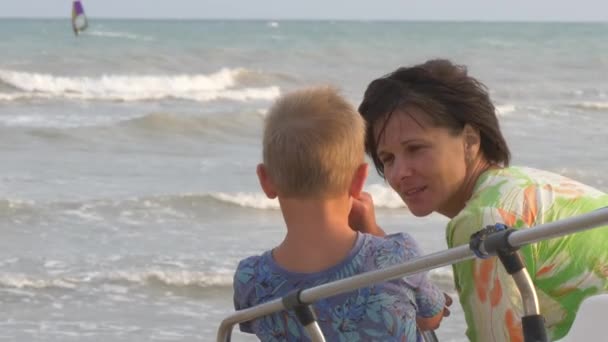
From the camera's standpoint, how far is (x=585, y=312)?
1.91m

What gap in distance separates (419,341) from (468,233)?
1.24ft

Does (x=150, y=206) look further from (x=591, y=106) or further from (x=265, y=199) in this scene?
(x=591, y=106)

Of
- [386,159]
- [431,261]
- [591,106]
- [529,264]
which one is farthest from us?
[591,106]

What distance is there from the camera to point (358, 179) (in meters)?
2.61

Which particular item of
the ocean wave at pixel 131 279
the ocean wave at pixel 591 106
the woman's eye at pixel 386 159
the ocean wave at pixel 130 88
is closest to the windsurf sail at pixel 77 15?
the ocean wave at pixel 130 88

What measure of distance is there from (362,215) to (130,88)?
843 inches

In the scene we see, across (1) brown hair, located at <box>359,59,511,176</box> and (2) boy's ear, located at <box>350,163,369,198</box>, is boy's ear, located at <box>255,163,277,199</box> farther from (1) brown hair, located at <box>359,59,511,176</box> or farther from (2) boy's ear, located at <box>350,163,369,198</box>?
(1) brown hair, located at <box>359,59,511,176</box>

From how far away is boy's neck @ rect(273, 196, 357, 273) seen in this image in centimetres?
260

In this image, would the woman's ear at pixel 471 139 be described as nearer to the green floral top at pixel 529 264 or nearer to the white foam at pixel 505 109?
the green floral top at pixel 529 264

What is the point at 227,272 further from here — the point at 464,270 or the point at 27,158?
the point at 27,158

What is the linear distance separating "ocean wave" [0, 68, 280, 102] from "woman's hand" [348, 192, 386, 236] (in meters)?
18.7

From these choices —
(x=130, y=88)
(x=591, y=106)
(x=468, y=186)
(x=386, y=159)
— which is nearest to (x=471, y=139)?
(x=468, y=186)

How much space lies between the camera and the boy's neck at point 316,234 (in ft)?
8.53

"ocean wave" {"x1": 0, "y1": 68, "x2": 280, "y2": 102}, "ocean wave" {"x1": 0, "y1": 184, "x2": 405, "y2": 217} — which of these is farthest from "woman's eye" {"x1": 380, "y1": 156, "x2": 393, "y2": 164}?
"ocean wave" {"x1": 0, "y1": 68, "x2": 280, "y2": 102}
